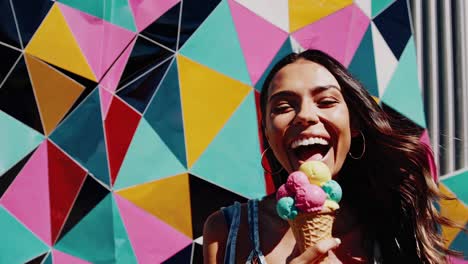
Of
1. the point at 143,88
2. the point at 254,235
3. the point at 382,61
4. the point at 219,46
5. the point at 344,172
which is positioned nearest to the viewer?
the point at 254,235

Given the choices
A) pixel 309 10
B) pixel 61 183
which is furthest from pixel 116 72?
pixel 309 10

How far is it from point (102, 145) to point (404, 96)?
4.40ft

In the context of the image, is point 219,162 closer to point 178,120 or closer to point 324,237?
point 178,120

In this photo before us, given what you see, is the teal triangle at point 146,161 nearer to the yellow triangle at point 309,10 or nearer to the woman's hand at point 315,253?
the yellow triangle at point 309,10

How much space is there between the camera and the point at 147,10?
2400 mm

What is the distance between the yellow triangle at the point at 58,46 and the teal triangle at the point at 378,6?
50.2 inches

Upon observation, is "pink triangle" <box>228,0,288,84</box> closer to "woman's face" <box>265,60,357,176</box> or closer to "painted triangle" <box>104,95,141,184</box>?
"painted triangle" <box>104,95,141,184</box>

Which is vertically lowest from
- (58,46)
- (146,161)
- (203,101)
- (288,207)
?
(288,207)

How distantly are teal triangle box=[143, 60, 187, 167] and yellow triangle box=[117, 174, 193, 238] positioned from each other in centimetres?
9

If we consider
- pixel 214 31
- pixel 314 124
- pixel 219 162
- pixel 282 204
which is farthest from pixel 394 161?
pixel 214 31

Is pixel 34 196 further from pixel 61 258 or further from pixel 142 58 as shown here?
pixel 142 58

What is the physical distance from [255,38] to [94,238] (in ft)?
3.31

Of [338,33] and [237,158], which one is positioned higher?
[338,33]

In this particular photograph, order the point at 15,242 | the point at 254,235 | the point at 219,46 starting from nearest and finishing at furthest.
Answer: the point at 254,235 < the point at 15,242 < the point at 219,46
